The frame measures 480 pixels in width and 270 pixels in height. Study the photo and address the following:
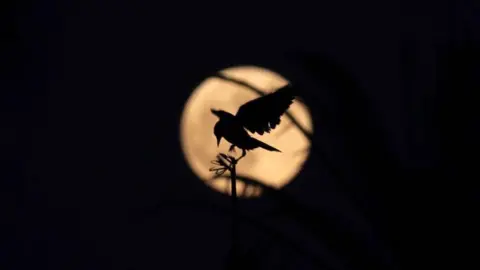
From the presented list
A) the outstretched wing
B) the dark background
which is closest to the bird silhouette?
the outstretched wing

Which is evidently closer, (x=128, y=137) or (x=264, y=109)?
(x=264, y=109)

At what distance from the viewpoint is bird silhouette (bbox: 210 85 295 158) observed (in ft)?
3.15

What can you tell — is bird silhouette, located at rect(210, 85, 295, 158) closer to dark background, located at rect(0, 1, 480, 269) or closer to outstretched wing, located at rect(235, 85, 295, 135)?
outstretched wing, located at rect(235, 85, 295, 135)

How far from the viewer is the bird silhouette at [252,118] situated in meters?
0.96

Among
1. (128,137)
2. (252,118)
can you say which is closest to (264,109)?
(252,118)

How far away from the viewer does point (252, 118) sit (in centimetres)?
98

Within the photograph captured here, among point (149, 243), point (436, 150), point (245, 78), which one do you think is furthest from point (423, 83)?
point (149, 243)

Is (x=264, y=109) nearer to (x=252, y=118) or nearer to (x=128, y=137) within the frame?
(x=252, y=118)

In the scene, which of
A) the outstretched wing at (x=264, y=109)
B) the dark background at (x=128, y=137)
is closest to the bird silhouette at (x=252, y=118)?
the outstretched wing at (x=264, y=109)

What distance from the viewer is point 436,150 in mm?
2098

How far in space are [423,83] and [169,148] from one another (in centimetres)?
100

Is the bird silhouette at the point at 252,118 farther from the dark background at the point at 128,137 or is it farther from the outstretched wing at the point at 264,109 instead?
the dark background at the point at 128,137

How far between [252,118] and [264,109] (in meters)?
0.03

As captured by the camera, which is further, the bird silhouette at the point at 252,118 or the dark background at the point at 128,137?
the dark background at the point at 128,137
